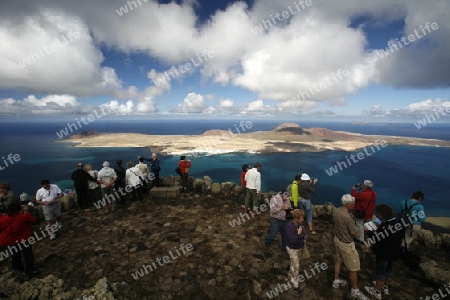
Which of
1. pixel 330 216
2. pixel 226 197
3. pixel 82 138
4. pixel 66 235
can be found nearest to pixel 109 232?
pixel 66 235

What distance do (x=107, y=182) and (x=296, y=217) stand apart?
28.5 ft

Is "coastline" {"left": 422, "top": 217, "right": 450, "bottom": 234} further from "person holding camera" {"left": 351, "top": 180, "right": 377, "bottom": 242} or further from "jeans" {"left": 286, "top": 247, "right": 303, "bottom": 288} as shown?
"jeans" {"left": 286, "top": 247, "right": 303, "bottom": 288}

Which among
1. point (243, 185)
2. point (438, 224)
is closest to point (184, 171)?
point (243, 185)

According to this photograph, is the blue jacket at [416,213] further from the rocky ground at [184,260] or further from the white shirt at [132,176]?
the white shirt at [132,176]

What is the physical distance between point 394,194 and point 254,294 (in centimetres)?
8694

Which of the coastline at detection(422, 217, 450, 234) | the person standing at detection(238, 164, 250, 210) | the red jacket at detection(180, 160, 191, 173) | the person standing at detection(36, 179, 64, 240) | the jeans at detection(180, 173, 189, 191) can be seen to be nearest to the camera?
the person standing at detection(36, 179, 64, 240)

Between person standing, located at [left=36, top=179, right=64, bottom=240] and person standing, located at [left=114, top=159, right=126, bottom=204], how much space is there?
2486mm

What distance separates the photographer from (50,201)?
8320mm

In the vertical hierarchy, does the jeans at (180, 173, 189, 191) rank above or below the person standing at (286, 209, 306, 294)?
above

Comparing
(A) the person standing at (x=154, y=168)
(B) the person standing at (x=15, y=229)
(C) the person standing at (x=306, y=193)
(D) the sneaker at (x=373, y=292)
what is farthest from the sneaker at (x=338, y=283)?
(A) the person standing at (x=154, y=168)

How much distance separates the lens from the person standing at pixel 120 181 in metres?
10.7

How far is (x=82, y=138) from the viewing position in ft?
604

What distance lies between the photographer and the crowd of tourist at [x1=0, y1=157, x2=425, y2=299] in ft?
17.6

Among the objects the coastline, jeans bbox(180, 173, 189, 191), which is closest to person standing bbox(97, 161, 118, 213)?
jeans bbox(180, 173, 189, 191)
